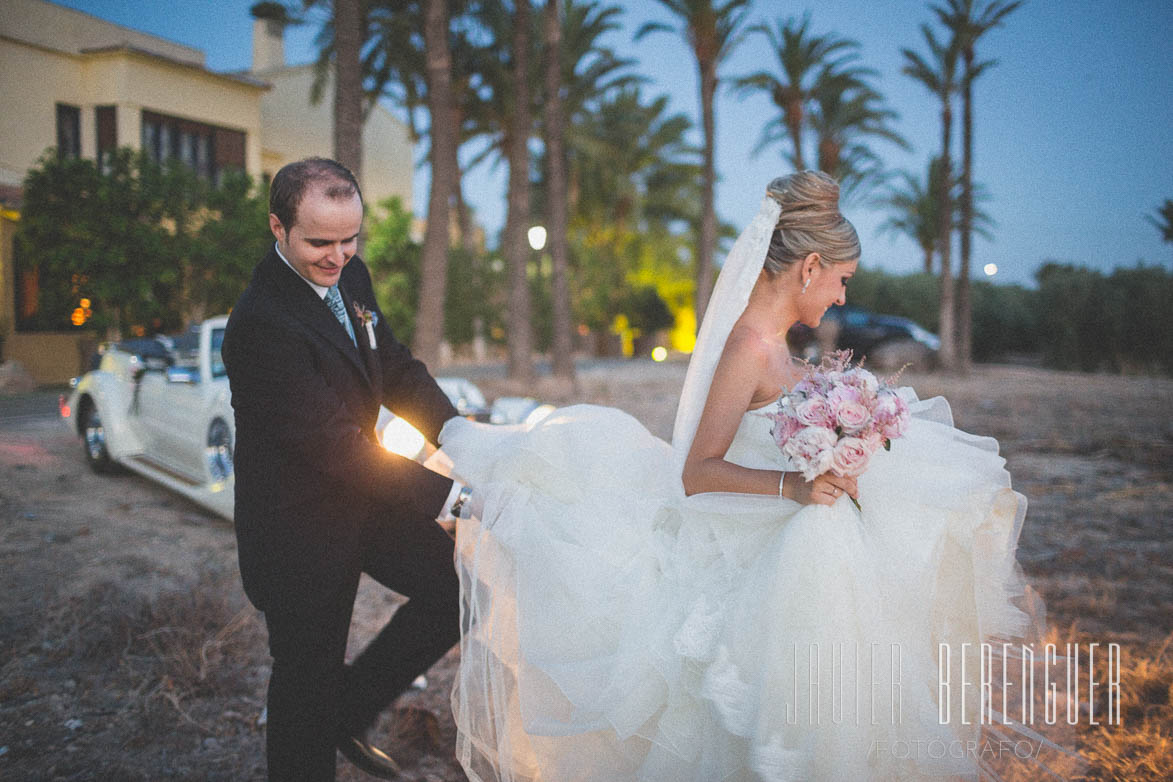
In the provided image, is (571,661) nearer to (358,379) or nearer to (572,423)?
(572,423)

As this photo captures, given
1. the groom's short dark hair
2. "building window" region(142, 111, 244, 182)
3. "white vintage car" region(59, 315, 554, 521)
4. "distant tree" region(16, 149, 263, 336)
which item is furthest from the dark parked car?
the groom's short dark hair

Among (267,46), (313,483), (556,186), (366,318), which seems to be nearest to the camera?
(313,483)

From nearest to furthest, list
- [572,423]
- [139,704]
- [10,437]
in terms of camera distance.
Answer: [572,423] → [139,704] → [10,437]

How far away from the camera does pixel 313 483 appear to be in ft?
8.14

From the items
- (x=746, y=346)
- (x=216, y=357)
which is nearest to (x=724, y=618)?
(x=746, y=346)

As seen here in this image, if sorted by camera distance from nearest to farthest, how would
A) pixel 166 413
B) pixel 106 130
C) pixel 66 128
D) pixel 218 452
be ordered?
pixel 218 452 < pixel 166 413 < pixel 66 128 < pixel 106 130

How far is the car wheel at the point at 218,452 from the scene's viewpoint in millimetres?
6230

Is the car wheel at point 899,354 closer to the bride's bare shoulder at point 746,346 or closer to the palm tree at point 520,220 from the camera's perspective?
the palm tree at point 520,220

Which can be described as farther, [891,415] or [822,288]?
[822,288]

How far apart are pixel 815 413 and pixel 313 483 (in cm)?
160

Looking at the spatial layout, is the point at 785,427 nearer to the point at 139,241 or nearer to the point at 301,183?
the point at 301,183

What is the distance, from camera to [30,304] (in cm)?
1148

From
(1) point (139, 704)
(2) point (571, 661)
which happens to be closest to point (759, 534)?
(2) point (571, 661)

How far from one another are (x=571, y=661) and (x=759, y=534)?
720mm
